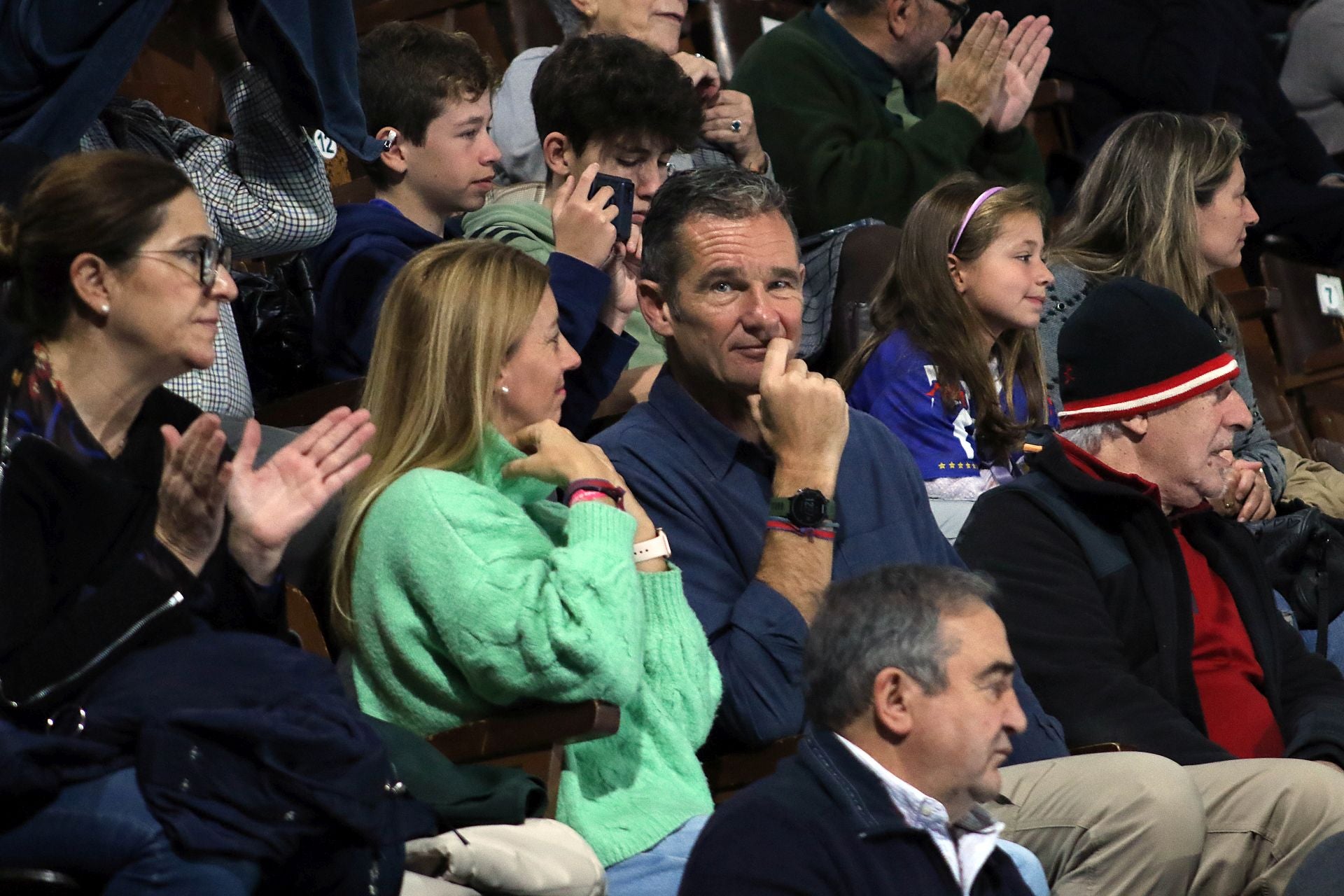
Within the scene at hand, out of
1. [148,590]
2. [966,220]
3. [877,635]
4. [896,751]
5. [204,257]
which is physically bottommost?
[966,220]

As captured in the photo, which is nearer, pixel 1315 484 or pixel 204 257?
pixel 204 257

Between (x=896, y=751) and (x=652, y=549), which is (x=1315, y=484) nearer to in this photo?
(x=652, y=549)

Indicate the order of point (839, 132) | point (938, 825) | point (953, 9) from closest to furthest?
1. point (938, 825)
2. point (839, 132)
3. point (953, 9)

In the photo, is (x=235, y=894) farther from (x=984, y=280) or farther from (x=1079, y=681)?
(x=984, y=280)

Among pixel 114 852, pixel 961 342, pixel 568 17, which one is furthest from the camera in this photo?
pixel 568 17

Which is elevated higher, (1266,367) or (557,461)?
(557,461)

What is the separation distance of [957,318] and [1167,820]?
150 centimetres

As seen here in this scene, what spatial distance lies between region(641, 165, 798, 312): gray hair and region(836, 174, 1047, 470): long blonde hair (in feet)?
2.53

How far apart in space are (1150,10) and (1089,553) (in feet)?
11.2

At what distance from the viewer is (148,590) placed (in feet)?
7.45

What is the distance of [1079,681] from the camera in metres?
3.20

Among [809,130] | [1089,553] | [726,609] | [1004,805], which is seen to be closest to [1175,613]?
[1089,553]

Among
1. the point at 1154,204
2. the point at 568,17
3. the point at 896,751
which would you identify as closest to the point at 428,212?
the point at 568,17

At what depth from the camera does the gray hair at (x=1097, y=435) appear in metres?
3.52
